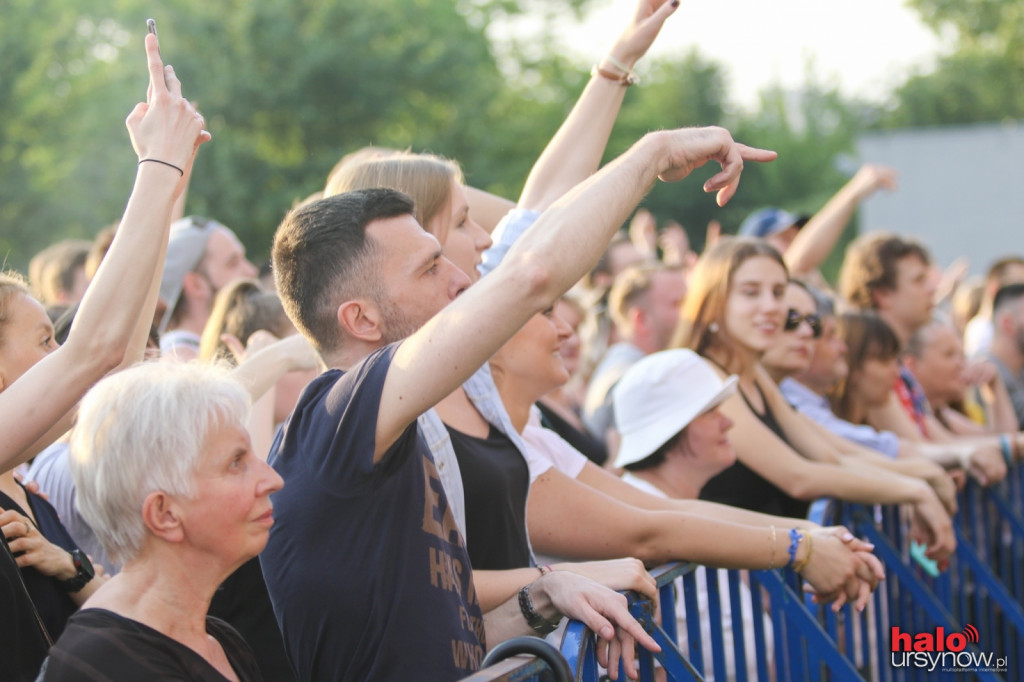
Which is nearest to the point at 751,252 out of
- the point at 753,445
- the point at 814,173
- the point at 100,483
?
the point at 753,445

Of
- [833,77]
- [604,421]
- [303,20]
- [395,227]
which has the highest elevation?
[833,77]

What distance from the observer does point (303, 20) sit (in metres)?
30.6

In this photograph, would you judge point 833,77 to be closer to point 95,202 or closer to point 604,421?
point 95,202

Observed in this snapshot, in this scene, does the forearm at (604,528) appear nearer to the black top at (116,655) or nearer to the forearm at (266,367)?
the forearm at (266,367)

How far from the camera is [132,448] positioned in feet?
Result: 6.42

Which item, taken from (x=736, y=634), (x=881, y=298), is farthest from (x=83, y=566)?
(x=881, y=298)

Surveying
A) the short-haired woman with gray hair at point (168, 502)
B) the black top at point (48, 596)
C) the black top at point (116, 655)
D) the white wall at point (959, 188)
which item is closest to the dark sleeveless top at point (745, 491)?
the black top at point (48, 596)

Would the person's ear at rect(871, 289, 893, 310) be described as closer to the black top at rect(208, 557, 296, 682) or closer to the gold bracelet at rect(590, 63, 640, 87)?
the gold bracelet at rect(590, 63, 640, 87)

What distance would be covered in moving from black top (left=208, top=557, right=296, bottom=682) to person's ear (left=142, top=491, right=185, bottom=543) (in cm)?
91

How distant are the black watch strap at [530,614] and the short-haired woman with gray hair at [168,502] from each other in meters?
0.74

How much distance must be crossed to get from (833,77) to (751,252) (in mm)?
70132

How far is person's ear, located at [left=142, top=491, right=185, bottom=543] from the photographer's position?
6.38ft

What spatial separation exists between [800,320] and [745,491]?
3.19ft

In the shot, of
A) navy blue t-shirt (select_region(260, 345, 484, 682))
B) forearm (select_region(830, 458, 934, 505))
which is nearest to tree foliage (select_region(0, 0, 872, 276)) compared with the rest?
forearm (select_region(830, 458, 934, 505))
